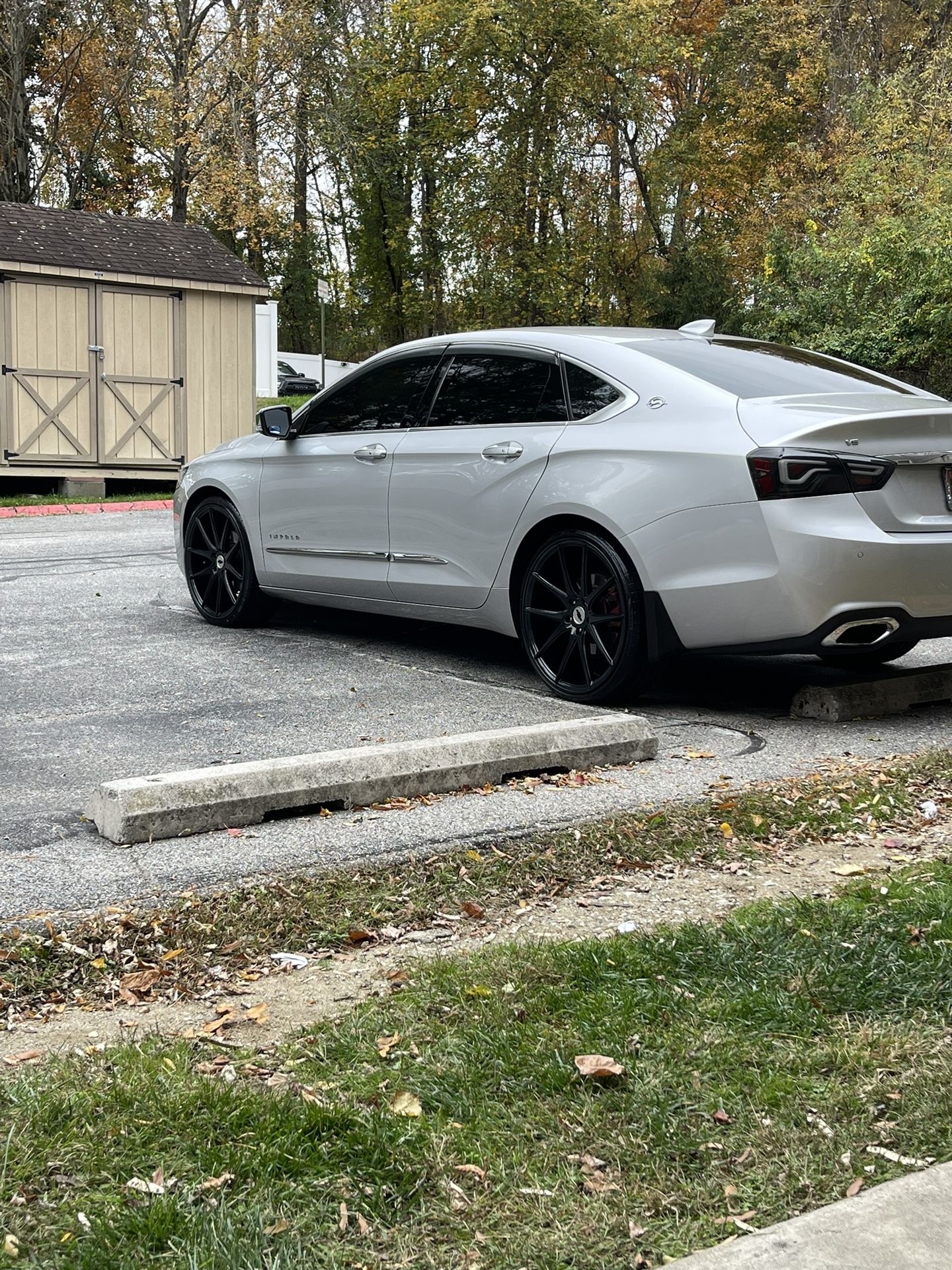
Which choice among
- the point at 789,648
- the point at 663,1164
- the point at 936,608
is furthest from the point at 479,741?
the point at 663,1164

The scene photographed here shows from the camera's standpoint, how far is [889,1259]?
2279 mm

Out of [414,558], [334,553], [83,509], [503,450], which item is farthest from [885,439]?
[83,509]

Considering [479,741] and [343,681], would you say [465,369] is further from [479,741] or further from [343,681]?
[479,741]

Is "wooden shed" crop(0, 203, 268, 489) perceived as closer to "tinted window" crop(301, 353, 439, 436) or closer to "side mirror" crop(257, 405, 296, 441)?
"side mirror" crop(257, 405, 296, 441)

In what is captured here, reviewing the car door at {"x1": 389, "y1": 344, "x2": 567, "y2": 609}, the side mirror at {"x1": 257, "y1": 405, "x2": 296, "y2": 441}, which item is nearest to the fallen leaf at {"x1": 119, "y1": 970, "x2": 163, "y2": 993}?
the car door at {"x1": 389, "y1": 344, "x2": 567, "y2": 609}

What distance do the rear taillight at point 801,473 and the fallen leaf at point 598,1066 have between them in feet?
11.2

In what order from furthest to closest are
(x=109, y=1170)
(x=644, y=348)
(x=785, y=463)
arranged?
(x=644, y=348) < (x=785, y=463) < (x=109, y=1170)

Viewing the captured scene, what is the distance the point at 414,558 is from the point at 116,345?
13.7 m

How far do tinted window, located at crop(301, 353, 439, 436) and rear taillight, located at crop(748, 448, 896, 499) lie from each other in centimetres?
225

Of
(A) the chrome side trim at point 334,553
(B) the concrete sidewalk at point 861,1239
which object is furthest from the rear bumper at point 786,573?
(B) the concrete sidewalk at point 861,1239

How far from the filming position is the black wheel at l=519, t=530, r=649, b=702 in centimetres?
631

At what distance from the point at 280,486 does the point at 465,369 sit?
4.56 ft

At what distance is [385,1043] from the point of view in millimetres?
3066

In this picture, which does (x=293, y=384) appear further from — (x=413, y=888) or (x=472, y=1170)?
(x=472, y=1170)
